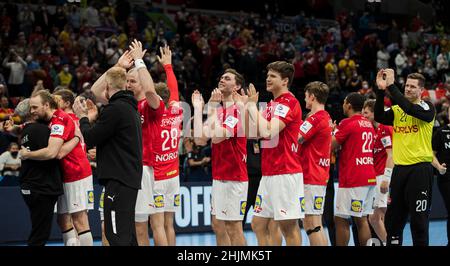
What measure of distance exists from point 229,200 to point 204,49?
14.1 meters

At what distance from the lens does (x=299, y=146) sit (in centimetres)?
912

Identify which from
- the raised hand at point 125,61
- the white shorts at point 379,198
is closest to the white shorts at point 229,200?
the raised hand at point 125,61

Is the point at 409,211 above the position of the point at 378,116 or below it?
below

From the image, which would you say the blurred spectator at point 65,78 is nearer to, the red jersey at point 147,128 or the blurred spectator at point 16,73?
the blurred spectator at point 16,73

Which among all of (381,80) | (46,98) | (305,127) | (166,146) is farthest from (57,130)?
(381,80)

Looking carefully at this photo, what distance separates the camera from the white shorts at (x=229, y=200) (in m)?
8.52

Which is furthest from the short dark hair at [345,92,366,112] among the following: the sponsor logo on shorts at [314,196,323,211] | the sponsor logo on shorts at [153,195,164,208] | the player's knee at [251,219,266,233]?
the sponsor logo on shorts at [153,195,164,208]

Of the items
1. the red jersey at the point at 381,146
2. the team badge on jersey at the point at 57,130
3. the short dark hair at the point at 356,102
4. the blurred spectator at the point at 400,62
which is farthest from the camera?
the blurred spectator at the point at 400,62

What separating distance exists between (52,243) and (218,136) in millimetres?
5802

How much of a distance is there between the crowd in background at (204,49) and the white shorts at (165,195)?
215 inches

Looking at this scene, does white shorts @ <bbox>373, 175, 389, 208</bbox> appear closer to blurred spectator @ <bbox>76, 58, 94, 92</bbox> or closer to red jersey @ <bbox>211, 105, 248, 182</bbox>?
red jersey @ <bbox>211, 105, 248, 182</bbox>

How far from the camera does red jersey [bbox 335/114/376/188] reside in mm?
9641
